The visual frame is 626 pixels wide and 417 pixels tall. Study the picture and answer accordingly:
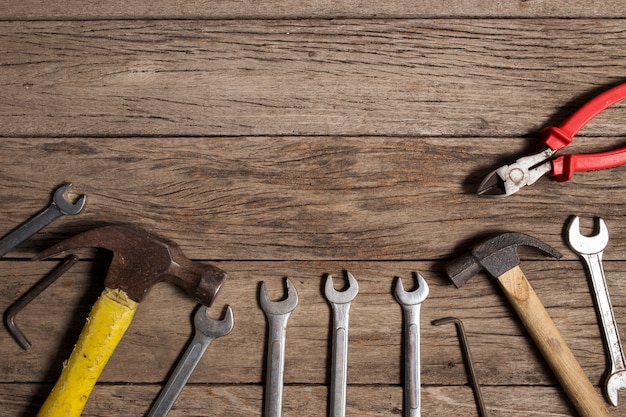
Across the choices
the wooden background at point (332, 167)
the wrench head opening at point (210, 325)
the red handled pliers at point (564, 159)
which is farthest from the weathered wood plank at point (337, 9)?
the wrench head opening at point (210, 325)

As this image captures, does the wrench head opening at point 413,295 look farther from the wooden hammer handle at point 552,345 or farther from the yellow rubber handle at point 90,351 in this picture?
the yellow rubber handle at point 90,351

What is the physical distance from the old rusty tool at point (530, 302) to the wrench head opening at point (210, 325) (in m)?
0.59

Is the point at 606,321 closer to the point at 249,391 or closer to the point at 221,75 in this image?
the point at 249,391

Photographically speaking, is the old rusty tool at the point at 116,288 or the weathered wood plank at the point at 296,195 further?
the weathered wood plank at the point at 296,195

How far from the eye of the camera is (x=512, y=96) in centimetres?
154

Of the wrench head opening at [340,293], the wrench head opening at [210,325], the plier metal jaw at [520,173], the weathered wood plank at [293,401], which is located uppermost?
the plier metal jaw at [520,173]

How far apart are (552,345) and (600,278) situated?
0.76 feet

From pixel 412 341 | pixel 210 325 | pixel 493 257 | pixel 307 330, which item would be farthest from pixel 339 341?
pixel 493 257

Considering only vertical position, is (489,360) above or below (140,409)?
above

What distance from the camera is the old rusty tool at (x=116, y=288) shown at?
1.41m

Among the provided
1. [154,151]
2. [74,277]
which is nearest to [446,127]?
[154,151]

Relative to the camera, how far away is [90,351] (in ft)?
4.67

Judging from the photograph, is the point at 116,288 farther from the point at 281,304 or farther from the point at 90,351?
the point at 281,304

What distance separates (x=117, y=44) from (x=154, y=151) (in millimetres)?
308
